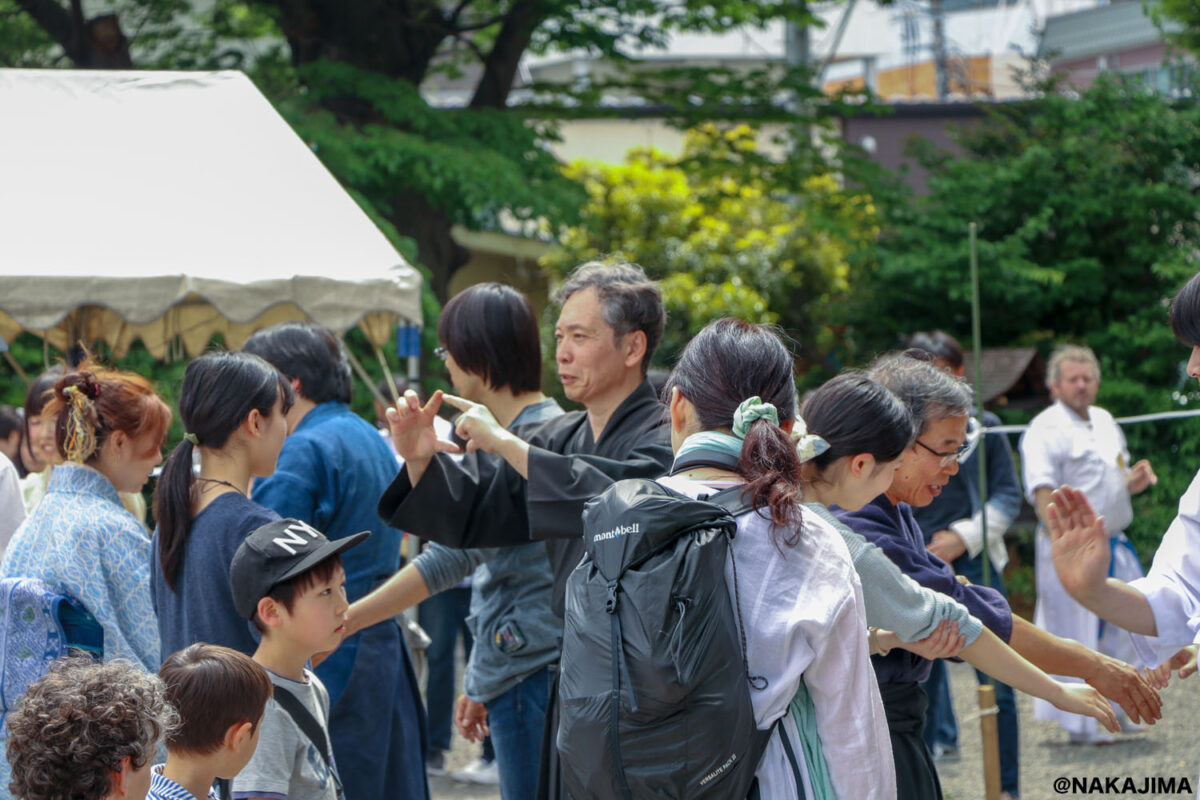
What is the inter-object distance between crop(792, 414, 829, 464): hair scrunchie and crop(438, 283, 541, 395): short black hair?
1.25 meters

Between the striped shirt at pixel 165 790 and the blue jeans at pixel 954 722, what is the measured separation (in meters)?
3.15

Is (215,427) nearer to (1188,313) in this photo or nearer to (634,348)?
(634,348)

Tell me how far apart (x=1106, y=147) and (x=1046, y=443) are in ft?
14.2

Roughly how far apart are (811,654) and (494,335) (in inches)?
67.8

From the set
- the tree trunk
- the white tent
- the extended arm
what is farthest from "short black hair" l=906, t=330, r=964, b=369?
the tree trunk

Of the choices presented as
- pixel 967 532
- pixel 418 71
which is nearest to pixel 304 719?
pixel 967 532

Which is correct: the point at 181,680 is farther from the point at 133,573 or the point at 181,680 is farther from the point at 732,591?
the point at 732,591

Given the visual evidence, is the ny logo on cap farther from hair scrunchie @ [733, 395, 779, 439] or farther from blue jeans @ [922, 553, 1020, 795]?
blue jeans @ [922, 553, 1020, 795]

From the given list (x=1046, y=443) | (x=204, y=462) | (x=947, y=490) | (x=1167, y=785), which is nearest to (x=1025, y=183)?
(x=1046, y=443)

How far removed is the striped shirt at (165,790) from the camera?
2447mm

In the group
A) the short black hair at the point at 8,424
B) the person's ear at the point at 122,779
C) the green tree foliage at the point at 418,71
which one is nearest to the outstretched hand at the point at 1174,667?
the person's ear at the point at 122,779

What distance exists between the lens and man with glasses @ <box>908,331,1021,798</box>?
219 inches

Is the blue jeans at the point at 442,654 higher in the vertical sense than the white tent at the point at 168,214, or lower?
lower

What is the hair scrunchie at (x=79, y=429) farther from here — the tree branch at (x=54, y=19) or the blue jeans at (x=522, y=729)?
the tree branch at (x=54, y=19)
